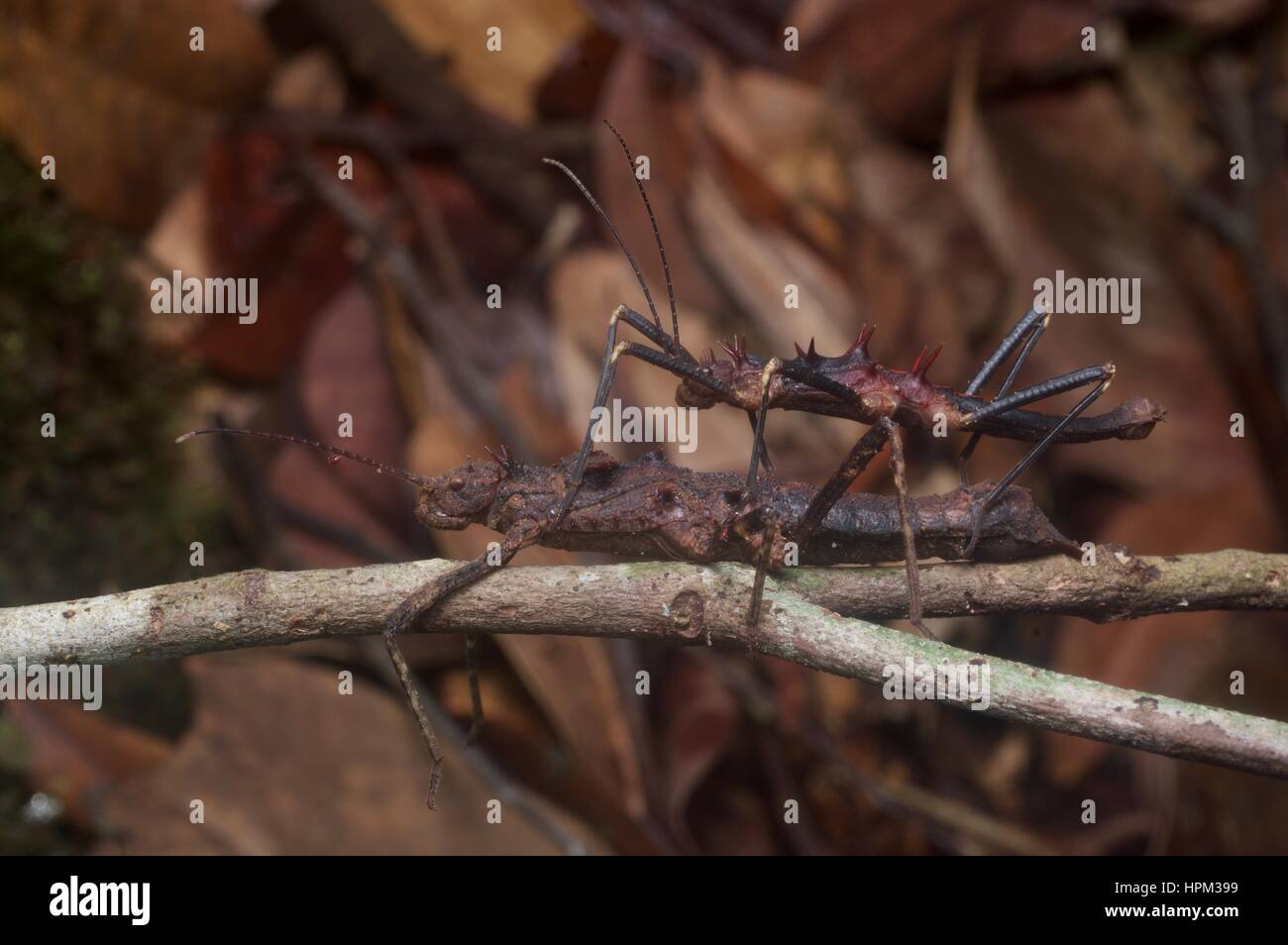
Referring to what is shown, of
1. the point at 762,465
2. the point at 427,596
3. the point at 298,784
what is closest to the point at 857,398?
the point at 762,465

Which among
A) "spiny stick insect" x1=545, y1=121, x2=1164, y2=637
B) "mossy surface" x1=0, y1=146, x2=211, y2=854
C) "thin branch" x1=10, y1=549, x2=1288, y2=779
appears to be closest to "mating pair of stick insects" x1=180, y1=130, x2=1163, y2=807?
"spiny stick insect" x1=545, y1=121, x2=1164, y2=637

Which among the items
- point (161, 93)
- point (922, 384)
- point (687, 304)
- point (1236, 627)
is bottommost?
point (1236, 627)

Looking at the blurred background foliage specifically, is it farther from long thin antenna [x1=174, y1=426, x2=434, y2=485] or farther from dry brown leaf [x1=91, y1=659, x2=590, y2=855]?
long thin antenna [x1=174, y1=426, x2=434, y2=485]

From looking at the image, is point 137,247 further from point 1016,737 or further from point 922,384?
point 1016,737

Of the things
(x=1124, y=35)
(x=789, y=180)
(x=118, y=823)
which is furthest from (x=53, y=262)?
(x=1124, y=35)

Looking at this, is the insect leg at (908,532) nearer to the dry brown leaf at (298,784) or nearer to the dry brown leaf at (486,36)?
the dry brown leaf at (298,784)

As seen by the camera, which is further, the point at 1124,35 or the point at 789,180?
the point at 1124,35

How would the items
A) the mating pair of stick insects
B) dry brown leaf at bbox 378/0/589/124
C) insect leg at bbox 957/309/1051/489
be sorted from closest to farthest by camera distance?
the mating pair of stick insects → insect leg at bbox 957/309/1051/489 → dry brown leaf at bbox 378/0/589/124

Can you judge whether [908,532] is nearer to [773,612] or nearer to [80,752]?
[773,612]

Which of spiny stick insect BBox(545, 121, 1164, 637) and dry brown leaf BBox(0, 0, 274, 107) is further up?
dry brown leaf BBox(0, 0, 274, 107)
